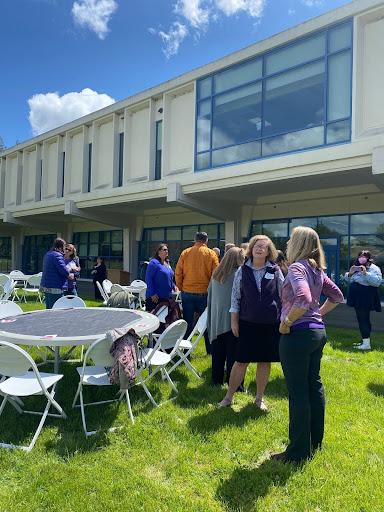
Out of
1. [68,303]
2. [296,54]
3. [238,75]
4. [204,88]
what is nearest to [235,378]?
[68,303]

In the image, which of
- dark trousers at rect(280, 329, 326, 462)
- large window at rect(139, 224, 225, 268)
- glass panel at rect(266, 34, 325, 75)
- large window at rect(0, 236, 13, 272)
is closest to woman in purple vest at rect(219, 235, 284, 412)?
dark trousers at rect(280, 329, 326, 462)

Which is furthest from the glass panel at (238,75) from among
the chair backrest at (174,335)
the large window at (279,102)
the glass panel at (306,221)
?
the chair backrest at (174,335)

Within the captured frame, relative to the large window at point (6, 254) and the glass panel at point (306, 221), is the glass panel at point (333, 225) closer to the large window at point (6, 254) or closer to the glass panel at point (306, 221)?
the glass panel at point (306, 221)

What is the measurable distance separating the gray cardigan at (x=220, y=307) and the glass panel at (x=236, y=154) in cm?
788

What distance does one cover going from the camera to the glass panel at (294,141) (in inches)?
394

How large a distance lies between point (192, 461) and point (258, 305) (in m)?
1.32

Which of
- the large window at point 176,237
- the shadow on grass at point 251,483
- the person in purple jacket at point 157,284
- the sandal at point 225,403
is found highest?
the large window at point 176,237

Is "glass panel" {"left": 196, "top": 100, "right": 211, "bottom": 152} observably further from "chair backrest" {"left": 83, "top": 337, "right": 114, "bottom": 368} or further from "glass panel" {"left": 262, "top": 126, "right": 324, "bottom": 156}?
"chair backrest" {"left": 83, "top": 337, "right": 114, "bottom": 368}

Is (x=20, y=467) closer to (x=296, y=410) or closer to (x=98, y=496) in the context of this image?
(x=98, y=496)

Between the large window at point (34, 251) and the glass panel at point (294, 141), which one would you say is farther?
the large window at point (34, 251)

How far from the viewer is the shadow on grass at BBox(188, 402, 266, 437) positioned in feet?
10.8

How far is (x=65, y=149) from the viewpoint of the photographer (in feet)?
62.1

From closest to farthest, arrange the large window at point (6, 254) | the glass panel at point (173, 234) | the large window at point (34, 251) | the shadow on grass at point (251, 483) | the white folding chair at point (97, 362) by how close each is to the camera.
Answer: the shadow on grass at point (251, 483), the white folding chair at point (97, 362), the glass panel at point (173, 234), the large window at point (34, 251), the large window at point (6, 254)

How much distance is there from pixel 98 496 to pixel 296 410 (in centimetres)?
137
